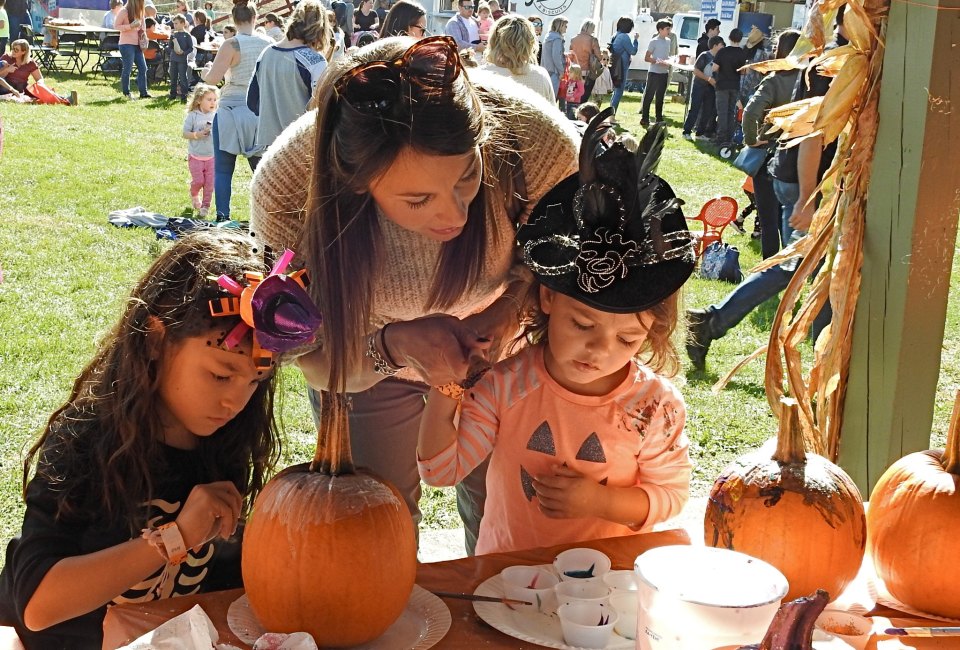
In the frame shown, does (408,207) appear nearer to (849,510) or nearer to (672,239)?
(672,239)

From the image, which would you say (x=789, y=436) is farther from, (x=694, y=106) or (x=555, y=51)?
(x=694, y=106)

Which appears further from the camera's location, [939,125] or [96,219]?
[96,219]

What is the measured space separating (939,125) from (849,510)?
1051 mm

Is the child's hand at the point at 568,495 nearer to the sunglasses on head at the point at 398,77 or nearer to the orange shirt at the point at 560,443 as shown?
the orange shirt at the point at 560,443

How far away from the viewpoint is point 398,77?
1675 millimetres

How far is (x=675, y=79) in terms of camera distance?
928 inches

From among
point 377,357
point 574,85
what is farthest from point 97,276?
point 574,85

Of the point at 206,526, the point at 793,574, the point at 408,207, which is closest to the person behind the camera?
the point at 793,574

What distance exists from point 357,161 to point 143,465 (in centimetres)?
66

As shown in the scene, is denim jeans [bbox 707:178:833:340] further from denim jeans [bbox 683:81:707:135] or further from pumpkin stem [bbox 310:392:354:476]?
denim jeans [bbox 683:81:707:135]

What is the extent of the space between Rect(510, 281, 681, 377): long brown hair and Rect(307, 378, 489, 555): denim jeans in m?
0.42

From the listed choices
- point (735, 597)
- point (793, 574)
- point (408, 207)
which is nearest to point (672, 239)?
point (408, 207)

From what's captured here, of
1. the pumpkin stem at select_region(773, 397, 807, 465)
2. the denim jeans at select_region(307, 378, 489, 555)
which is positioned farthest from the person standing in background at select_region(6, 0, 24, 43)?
the pumpkin stem at select_region(773, 397, 807, 465)

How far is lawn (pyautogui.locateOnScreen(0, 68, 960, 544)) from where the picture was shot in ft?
15.2
